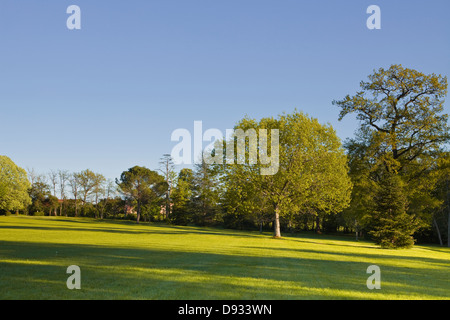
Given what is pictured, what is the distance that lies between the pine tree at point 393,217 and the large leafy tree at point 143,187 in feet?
188

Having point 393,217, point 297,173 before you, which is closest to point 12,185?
point 297,173

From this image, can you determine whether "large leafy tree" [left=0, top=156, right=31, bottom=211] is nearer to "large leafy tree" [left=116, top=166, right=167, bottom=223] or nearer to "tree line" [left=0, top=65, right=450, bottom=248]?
"large leafy tree" [left=116, top=166, right=167, bottom=223]

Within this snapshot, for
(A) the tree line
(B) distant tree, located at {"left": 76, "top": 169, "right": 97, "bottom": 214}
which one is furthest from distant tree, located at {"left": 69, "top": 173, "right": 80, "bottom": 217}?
(A) the tree line

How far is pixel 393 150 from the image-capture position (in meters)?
36.4

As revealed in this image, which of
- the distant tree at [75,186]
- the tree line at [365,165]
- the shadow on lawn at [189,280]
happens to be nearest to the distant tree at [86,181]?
the distant tree at [75,186]

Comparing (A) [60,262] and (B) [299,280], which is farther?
(A) [60,262]

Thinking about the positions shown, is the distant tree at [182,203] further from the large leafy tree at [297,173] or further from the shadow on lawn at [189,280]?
the shadow on lawn at [189,280]

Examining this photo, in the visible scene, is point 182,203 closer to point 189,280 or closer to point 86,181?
point 86,181

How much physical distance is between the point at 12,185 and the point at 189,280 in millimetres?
73904

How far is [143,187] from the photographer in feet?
275

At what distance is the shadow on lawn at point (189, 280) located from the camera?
9.05 metres

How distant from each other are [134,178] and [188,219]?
76.3 feet
